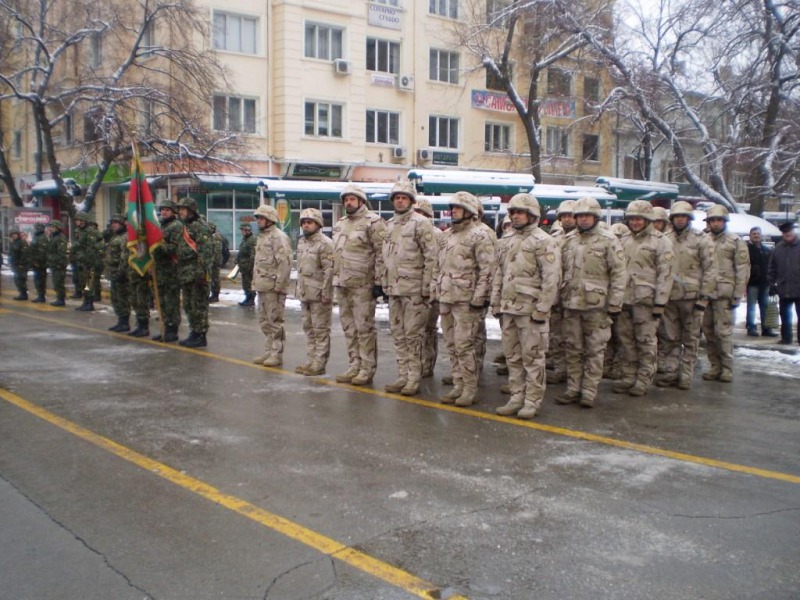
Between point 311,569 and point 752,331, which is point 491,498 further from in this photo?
point 752,331

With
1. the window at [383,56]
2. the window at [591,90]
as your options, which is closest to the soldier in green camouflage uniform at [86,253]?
the window at [383,56]

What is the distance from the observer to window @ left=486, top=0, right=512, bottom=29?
86.3ft

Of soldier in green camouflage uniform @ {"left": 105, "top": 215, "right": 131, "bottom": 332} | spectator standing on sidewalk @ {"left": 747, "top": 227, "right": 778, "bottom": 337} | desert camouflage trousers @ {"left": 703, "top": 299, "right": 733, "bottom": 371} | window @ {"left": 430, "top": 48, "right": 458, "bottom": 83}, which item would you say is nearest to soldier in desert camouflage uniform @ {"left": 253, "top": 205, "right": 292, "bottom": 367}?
soldier in green camouflage uniform @ {"left": 105, "top": 215, "right": 131, "bottom": 332}

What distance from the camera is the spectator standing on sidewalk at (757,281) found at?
1390 cm

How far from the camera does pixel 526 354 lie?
306 inches

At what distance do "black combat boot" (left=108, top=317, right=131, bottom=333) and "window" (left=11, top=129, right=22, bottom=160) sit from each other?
1303 inches

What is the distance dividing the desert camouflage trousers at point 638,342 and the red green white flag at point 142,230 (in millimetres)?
6606

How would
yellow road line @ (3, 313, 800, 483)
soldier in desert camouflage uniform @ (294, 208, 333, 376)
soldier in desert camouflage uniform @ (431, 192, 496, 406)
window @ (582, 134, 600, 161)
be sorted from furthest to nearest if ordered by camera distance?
window @ (582, 134, 600, 161), soldier in desert camouflage uniform @ (294, 208, 333, 376), soldier in desert camouflage uniform @ (431, 192, 496, 406), yellow road line @ (3, 313, 800, 483)

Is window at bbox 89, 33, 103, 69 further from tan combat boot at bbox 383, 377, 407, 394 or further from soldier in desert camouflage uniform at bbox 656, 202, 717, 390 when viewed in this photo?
soldier in desert camouflage uniform at bbox 656, 202, 717, 390

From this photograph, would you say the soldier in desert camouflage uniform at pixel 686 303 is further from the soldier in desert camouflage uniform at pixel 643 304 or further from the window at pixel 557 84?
the window at pixel 557 84

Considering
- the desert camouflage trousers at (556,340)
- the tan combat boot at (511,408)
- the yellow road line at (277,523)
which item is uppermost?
the desert camouflage trousers at (556,340)

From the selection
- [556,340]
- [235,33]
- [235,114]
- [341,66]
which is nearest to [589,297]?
[556,340]

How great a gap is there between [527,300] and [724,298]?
11.8 ft

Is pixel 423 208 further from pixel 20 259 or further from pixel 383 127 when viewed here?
pixel 383 127
